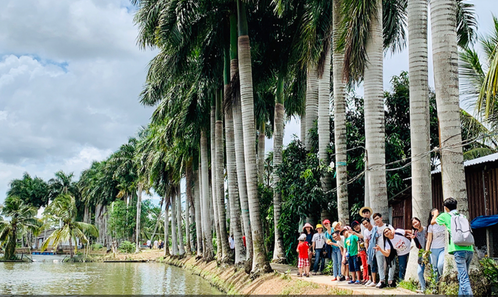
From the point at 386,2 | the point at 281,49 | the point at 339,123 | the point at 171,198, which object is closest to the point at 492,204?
the point at 339,123

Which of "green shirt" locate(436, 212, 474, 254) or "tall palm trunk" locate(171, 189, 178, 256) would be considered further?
"tall palm trunk" locate(171, 189, 178, 256)

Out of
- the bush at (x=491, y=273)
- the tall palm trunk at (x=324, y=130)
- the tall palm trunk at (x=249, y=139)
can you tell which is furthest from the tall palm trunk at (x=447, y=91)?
the tall palm trunk at (x=249, y=139)

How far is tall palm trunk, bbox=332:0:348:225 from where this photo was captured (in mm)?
15797

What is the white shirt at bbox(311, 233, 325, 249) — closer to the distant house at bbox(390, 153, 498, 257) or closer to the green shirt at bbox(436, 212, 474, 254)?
the distant house at bbox(390, 153, 498, 257)

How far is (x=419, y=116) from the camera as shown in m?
11.9

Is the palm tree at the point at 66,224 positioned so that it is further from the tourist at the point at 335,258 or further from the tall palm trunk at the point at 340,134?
the tourist at the point at 335,258

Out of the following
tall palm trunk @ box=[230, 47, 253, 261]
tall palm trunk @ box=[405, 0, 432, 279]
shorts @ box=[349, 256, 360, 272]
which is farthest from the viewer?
tall palm trunk @ box=[230, 47, 253, 261]

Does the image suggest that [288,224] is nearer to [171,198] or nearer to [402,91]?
[402,91]

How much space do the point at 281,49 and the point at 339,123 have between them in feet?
22.3

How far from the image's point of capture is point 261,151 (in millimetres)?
32562

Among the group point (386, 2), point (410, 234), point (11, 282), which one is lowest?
point (11, 282)

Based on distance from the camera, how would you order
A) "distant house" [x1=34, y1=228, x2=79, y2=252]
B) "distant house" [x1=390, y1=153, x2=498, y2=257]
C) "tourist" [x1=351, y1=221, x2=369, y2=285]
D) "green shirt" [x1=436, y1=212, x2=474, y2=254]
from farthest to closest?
"distant house" [x1=34, y1=228, x2=79, y2=252] → "distant house" [x1=390, y1=153, x2=498, y2=257] → "tourist" [x1=351, y1=221, x2=369, y2=285] → "green shirt" [x1=436, y1=212, x2=474, y2=254]

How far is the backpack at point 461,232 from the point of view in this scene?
27.5 ft

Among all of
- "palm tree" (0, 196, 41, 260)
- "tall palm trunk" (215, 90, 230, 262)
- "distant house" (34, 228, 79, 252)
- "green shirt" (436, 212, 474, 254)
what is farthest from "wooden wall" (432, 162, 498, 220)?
"distant house" (34, 228, 79, 252)
